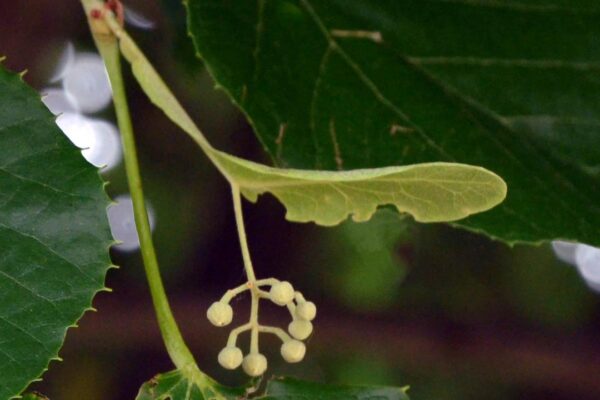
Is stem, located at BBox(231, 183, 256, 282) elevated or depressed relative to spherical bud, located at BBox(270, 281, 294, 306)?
elevated

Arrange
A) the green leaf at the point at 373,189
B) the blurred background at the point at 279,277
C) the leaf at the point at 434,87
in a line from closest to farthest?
the green leaf at the point at 373,189
the leaf at the point at 434,87
the blurred background at the point at 279,277

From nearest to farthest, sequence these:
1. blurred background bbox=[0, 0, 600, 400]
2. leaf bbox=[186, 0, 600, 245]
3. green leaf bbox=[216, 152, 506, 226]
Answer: green leaf bbox=[216, 152, 506, 226], leaf bbox=[186, 0, 600, 245], blurred background bbox=[0, 0, 600, 400]

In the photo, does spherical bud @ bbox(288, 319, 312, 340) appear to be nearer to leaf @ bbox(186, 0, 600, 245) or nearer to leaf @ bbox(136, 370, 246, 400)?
leaf @ bbox(136, 370, 246, 400)

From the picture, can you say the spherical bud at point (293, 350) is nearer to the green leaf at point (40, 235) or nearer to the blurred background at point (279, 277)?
the green leaf at point (40, 235)

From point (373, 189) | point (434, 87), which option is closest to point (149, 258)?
point (373, 189)

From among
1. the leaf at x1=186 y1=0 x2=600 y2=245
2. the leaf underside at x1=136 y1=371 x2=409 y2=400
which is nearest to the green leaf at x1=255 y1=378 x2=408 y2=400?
the leaf underside at x1=136 y1=371 x2=409 y2=400

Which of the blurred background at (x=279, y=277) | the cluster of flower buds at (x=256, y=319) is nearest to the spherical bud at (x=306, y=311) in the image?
the cluster of flower buds at (x=256, y=319)

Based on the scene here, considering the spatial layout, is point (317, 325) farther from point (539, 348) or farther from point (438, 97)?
point (438, 97)
